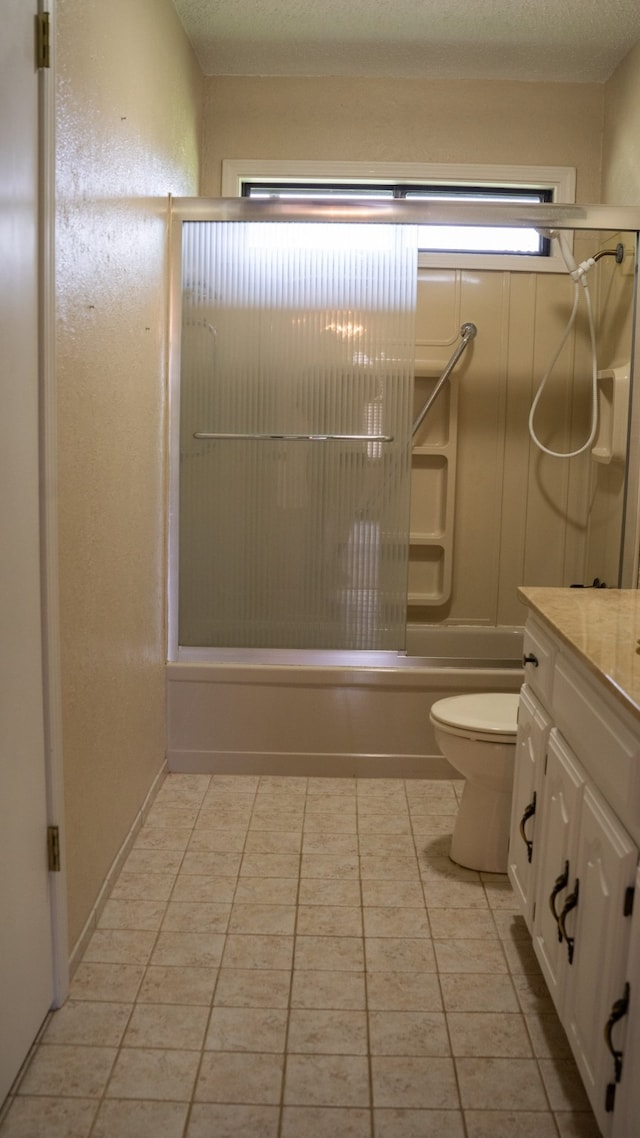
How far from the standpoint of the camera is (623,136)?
3.86 m

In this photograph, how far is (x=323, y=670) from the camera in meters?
3.64

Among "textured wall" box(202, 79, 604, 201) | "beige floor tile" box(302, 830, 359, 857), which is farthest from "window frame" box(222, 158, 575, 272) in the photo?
"beige floor tile" box(302, 830, 359, 857)

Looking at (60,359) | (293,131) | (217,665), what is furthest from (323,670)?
(293,131)

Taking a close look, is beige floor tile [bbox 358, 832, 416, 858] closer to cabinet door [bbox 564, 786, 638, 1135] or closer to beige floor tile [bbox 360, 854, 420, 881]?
beige floor tile [bbox 360, 854, 420, 881]

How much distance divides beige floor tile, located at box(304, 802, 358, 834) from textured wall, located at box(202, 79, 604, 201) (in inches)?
98.7

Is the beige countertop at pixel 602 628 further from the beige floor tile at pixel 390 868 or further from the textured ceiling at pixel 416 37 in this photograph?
the textured ceiling at pixel 416 37

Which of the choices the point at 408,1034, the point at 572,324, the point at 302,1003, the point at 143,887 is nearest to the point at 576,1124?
the point at 408,1034

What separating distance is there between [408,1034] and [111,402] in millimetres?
1609

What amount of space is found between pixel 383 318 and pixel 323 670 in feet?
3.95

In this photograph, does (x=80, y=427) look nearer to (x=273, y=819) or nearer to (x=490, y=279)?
(x=273, y=819)

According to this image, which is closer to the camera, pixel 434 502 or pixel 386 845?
pixel 386 845

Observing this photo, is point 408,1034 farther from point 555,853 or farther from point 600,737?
point 600,737

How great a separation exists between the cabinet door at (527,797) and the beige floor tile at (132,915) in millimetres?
863

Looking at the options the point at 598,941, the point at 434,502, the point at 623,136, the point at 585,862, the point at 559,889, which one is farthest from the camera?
the point at 434,502
